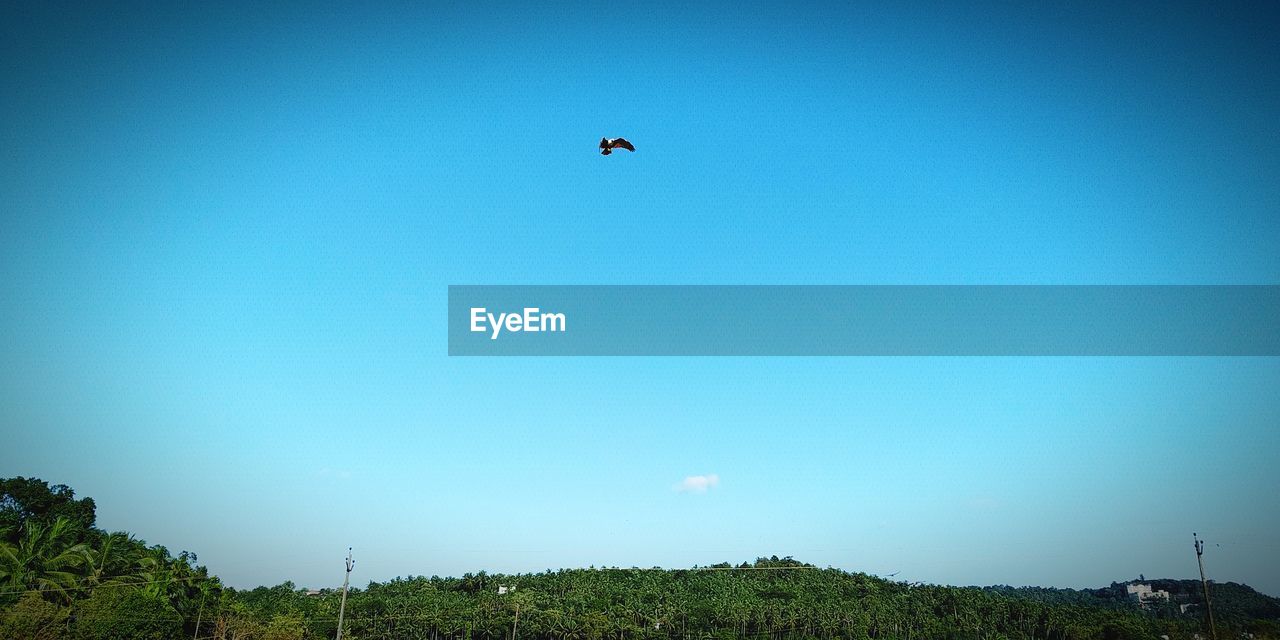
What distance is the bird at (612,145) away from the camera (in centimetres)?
2255

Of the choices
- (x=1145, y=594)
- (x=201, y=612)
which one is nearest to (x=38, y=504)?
(x=201, y=612)

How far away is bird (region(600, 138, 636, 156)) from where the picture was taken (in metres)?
22.5

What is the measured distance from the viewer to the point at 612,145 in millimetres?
22594

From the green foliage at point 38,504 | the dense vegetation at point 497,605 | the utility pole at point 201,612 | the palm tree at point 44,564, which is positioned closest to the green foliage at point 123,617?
the dense vegetation at point 497,605

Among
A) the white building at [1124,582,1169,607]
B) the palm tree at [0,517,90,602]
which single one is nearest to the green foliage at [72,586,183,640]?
the palm tree at [0,517,90,602]

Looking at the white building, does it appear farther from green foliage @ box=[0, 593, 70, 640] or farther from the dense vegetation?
green foliage @ box=[0, 593, 70, 640]

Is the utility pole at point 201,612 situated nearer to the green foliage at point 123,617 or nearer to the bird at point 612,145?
the green foliage at point 123,617

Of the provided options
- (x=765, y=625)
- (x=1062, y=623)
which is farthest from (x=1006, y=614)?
(x=765, y=625)

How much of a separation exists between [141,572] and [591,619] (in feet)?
165

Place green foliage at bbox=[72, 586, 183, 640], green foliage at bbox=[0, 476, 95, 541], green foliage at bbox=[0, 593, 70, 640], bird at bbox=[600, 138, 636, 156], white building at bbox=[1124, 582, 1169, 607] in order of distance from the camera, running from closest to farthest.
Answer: bird at bbox=[600, 138, 636, 156], green foliage at bbox=[0, 593, 70, 640], green foliage at bbox=[72, 586, 183, 640], green foliage at bbox=[0, 476, 95, 541], white building at bbox=[1124, 582, 1169, 607]

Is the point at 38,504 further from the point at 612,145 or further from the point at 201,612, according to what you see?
the point at 612,145

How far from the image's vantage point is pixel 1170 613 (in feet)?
506

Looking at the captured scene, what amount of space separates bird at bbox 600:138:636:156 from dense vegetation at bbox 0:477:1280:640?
30.8m

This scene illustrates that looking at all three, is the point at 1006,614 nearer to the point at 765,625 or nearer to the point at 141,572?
the point at 765,625
